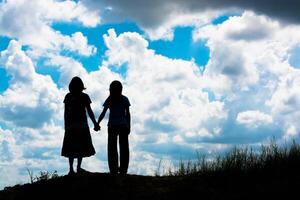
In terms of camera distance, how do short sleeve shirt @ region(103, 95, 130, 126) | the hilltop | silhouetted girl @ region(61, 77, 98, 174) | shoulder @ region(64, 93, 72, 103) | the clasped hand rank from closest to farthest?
the hilltop < short sleeve shirt @ region(103, 95, 130, 126) < the clasped hand < silhouetted girl @ region(61, 77, 98, 174) < shoulder @ region(64, 93, 72, 103)

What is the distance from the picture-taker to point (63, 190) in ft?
40.9

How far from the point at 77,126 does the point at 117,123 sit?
1053 millimetres

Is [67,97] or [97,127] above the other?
[67,97]

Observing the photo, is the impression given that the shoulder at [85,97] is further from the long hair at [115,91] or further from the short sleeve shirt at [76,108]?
the long hair at [115,91]

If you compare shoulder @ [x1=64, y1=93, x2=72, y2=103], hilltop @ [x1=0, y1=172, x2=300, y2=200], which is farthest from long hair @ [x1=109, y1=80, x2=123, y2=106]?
hilltop @ [x1=0, y1=172, x2=300, y2=200]

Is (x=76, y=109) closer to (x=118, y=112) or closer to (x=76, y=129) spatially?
(x=76, y=129)

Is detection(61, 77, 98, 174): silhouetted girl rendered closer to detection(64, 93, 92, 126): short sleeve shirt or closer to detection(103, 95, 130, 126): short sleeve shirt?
detection(64, 93, 92, 126): short sleeve shirt

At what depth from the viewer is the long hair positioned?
43.0 ft

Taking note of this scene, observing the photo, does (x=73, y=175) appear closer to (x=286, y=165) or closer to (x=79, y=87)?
(x=79, y=87)

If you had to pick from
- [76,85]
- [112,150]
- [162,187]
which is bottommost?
[162,187]

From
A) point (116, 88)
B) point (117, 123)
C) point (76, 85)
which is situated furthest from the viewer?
point (76, 85)

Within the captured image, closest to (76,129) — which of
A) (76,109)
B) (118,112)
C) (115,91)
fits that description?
(76,109)

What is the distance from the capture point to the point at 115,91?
516 inches

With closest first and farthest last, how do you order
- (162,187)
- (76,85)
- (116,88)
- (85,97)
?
(162,187) → (116,88) → (76,85) → (85,97)
